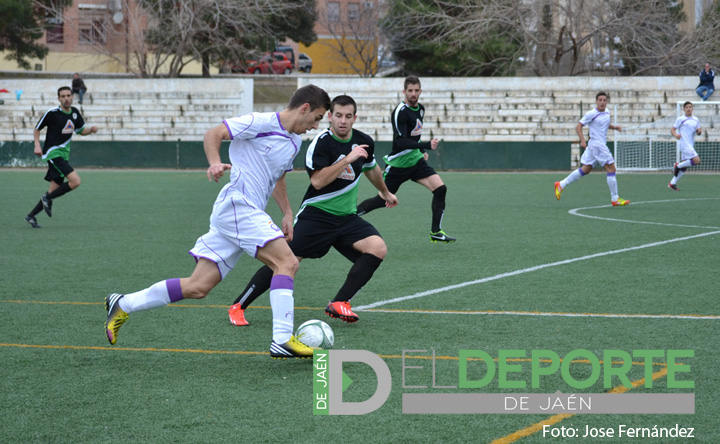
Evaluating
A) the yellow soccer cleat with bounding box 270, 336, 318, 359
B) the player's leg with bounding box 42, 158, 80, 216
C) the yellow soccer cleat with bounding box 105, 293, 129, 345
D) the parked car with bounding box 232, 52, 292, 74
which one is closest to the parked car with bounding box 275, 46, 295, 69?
the parked car with bounding box 232, 52, 292, 74

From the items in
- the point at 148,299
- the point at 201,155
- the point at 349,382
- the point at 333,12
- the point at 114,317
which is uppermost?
the point at 333,12

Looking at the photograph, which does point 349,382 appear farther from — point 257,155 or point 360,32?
point 360,32

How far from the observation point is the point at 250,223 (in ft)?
17.7

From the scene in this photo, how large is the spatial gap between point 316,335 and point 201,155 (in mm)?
26996

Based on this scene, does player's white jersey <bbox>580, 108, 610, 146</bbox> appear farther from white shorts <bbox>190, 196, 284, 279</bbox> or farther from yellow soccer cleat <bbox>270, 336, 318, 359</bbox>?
yellow soccer cleat <bbox>270, 336, 318, 359</bbox>

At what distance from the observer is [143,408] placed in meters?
4.52

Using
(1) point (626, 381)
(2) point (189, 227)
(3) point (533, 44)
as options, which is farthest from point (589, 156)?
(3) point (533, 44)

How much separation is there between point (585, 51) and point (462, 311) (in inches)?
1374

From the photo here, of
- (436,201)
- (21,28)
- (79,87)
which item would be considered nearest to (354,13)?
(21,28)

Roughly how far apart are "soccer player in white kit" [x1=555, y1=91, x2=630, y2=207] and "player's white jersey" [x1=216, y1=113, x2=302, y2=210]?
11737 millimetres

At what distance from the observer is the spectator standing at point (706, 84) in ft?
102

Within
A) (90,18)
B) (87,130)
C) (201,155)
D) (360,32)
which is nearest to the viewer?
(87,130)

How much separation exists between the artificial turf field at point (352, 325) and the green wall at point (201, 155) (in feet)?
52.2

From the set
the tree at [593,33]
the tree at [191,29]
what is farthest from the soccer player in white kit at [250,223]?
the tree at [191,29]
